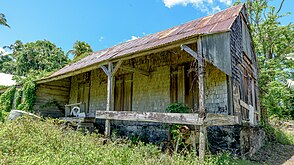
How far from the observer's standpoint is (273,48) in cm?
1912

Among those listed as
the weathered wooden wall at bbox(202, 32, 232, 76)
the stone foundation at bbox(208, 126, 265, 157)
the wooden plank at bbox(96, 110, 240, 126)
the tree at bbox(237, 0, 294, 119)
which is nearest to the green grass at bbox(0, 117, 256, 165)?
the stone foundation at bbox(208, 126, 265, 157)

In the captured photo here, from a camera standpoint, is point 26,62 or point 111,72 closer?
point 111,72

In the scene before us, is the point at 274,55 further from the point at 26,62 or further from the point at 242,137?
the point at 26,62

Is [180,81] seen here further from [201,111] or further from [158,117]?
[201,111]

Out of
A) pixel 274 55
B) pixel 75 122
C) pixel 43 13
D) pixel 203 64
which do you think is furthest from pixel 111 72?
pixel 274 55

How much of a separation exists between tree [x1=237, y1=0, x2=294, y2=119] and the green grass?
12024mm

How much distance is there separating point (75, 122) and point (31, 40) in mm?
28209

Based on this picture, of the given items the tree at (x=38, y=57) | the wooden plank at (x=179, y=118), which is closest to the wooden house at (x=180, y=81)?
the wooden plank at (x=179, y=118)

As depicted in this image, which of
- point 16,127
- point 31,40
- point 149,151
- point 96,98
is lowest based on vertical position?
point 149,151

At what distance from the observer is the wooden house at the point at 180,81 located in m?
6.70

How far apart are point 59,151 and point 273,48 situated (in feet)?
61.8

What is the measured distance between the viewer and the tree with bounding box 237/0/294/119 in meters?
16.9

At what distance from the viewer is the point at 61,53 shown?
32.7 m

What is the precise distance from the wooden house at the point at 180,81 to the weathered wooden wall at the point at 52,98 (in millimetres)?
59
